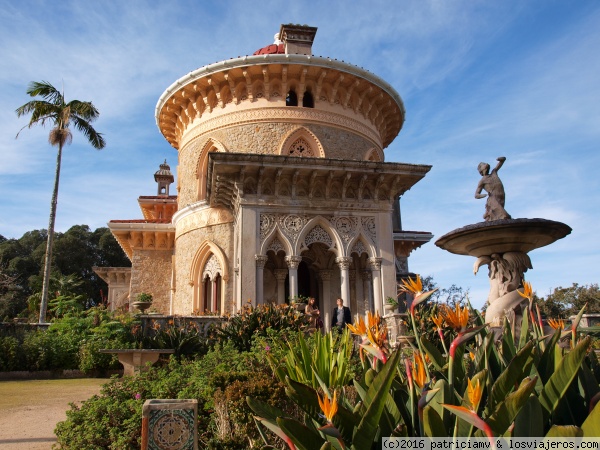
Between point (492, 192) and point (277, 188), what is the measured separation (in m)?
6.43

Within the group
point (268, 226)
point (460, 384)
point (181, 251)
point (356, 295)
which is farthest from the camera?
point (181, 251)

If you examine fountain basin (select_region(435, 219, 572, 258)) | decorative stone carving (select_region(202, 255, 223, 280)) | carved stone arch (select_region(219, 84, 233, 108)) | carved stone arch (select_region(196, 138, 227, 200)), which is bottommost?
fountain basin (select_region(435, 219, 572, 258))

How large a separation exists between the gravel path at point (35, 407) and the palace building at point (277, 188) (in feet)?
17.1

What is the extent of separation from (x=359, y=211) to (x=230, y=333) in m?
5.71

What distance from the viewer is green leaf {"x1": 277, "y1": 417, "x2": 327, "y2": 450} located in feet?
7.10

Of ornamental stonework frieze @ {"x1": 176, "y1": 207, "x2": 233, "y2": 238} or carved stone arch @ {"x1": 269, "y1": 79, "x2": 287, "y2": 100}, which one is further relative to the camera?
carved stone arch @ {"x1": 269, "y1": 79, "x2": 287, "y2": 100}

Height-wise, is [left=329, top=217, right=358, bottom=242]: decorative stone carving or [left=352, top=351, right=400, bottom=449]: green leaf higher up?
[left=329, top=217, right=358, bottom=242]: decorative stone carving

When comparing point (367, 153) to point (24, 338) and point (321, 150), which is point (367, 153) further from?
point (24, 338)

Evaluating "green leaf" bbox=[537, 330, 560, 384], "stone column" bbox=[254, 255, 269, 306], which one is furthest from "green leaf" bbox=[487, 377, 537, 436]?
"stone column" bbox=[254, 255, 269, 306]

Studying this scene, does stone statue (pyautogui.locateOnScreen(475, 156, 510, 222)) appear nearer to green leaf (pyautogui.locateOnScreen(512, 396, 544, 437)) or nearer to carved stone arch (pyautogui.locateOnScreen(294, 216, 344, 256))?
carved stone arch (pyautogui.locateOnScreen(294, 216, 344, 256))

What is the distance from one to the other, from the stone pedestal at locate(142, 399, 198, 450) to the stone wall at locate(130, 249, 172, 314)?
15816mm

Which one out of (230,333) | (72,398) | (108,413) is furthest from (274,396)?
(230,333)

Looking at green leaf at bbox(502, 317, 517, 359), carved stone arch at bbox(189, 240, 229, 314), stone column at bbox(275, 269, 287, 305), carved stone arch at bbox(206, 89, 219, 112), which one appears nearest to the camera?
green leaf at bbox(502, 317, 517, 359)

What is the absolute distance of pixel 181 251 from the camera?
17.8m
